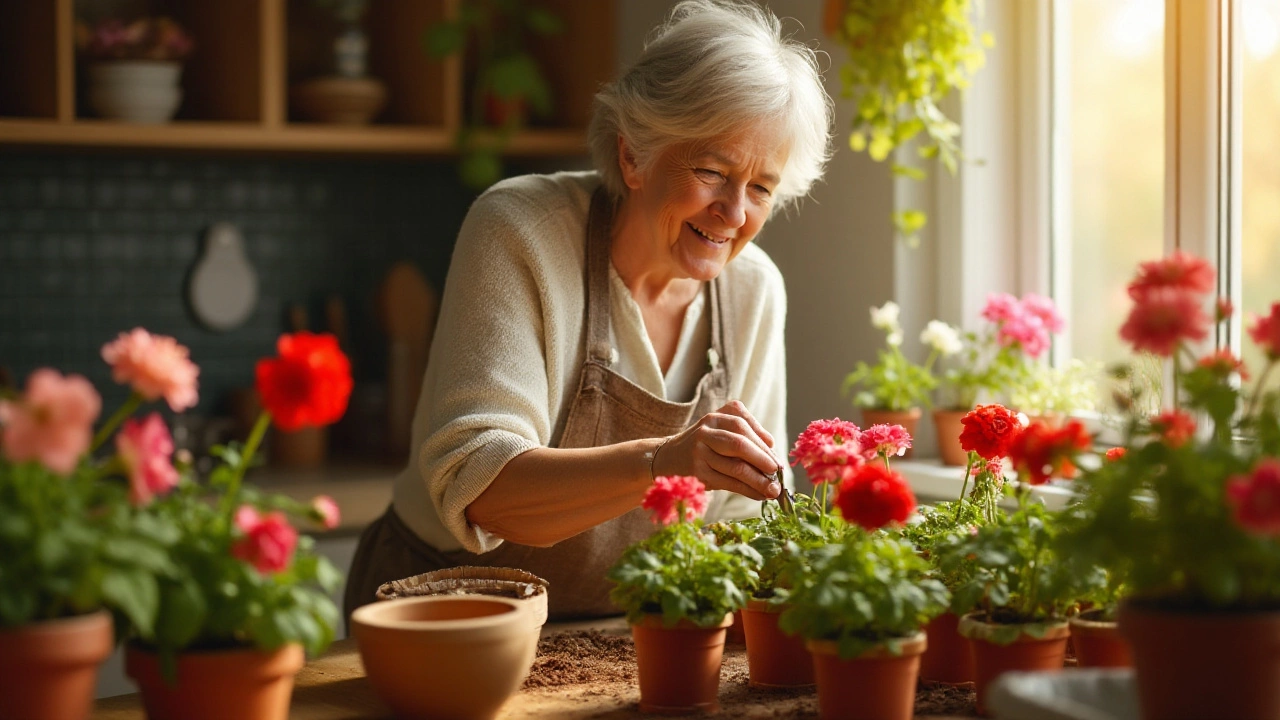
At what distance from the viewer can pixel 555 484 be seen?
1.72 m

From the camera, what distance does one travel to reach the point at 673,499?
1322mm

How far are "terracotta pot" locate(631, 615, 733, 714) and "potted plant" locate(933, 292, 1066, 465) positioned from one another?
119cm

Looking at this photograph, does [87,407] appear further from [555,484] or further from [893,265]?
[893,265]

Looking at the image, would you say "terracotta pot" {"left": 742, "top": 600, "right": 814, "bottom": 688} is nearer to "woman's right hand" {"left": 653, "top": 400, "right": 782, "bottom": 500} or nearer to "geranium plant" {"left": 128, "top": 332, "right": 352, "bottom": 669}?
"woman's right hand" {"left": 653, "top": 400, "right": 782, "bottom": 500}

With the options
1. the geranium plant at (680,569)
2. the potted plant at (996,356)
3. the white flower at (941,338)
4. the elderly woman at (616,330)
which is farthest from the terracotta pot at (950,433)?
the geranium plant at (680,569)

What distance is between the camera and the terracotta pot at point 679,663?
127cm

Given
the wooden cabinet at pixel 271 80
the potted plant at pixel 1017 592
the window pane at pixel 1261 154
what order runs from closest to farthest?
the potted plant at pixel 1017 592 → the window pane at pixel 1261 154 → the wooden cabinet at pixel 271 80

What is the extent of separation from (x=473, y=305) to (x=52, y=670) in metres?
0.96

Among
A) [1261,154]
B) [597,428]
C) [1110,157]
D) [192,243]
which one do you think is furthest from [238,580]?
[192,243]

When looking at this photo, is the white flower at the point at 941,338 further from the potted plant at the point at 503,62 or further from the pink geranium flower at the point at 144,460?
the pink geranium flower at the point at 144,460

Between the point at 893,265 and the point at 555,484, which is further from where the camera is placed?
the point at 893,265

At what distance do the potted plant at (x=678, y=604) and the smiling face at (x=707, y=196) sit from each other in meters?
0.65

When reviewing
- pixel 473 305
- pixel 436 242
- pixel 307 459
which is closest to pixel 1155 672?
pixel 473 305

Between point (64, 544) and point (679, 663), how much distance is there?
22.7 inches
